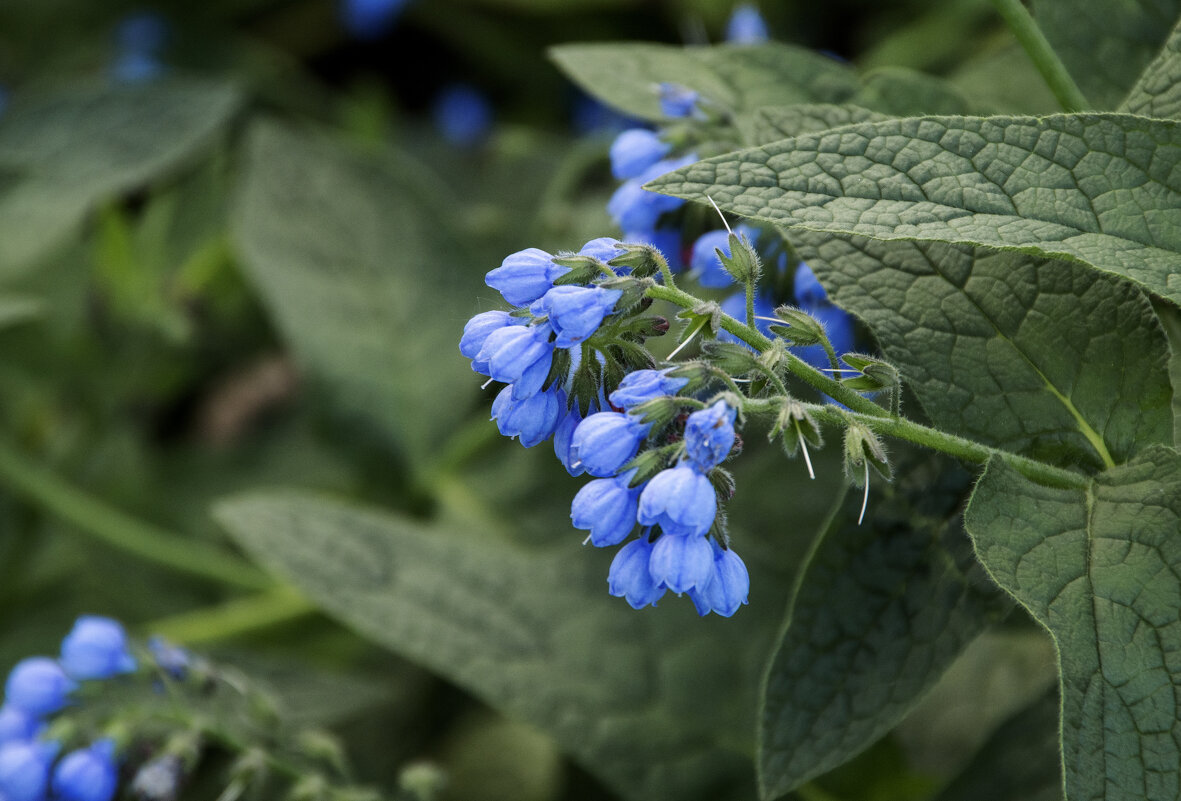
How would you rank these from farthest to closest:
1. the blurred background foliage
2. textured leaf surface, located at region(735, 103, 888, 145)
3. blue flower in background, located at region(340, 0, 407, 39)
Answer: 1. blue flower in background, located at region(340, 0, 407, 39)
2. the blurred background foliage
3. textured leaf surface, located at region(735, 103, 888, 145)

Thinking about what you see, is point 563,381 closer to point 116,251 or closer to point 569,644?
point 569,644

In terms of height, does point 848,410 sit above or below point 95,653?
above

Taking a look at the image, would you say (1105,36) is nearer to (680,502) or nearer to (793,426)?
(793,426)

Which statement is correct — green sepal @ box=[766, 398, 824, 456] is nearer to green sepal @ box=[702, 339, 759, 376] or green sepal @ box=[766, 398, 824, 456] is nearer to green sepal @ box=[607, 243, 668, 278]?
green sepal @ box=[702, 339, 759, 376]

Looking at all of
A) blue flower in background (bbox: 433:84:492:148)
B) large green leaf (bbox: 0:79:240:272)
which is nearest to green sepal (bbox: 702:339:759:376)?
large green leaf (bbox: 0:79:240:272)

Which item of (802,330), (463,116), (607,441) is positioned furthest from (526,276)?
(463,116)

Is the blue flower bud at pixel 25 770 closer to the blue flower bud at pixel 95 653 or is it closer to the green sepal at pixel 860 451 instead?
the blue flower bud at pixel 95 653

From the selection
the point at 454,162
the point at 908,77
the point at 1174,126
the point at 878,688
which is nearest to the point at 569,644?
the point at 878,688
